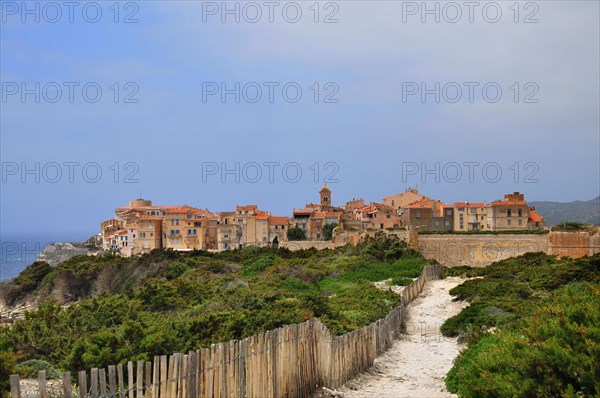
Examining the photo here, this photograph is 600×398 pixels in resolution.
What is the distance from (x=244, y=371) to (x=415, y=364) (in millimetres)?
7710

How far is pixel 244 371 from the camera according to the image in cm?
839

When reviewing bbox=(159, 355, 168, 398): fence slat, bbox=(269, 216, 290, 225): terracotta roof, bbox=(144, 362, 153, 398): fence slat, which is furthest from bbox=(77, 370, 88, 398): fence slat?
bbox=(269, 216, 290, 225): terracotta roof

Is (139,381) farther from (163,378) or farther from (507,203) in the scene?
(507,203)

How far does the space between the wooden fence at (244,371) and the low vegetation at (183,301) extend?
755 millimetres

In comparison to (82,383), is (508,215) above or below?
above

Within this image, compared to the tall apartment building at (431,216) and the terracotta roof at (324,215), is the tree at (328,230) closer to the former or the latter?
the terracotta roof at (324,215)

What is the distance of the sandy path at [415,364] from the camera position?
12.2 metres

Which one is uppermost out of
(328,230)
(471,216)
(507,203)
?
(507,203)

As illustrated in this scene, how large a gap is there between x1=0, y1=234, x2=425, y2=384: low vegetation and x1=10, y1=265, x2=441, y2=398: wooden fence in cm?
76

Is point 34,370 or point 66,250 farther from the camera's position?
point 66,250

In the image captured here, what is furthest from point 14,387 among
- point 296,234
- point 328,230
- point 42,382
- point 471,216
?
point 296,234

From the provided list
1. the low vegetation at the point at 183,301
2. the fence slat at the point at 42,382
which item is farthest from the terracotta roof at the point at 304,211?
the fence slat at the point at 42,382

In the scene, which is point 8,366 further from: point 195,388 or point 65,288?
point 65,288

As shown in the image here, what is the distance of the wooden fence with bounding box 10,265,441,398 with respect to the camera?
6.63 metres
